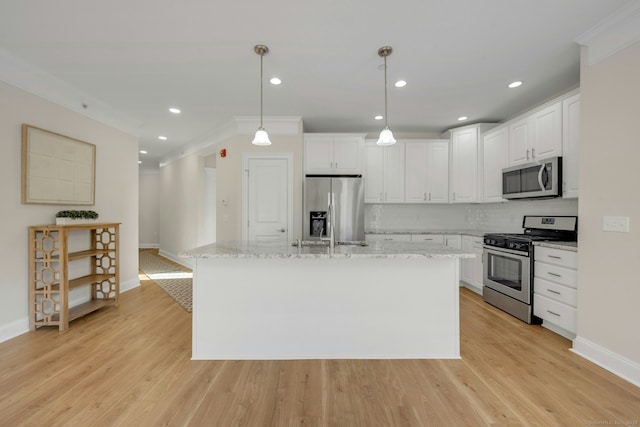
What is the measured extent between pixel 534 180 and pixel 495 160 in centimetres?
83

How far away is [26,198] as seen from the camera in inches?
A: 103

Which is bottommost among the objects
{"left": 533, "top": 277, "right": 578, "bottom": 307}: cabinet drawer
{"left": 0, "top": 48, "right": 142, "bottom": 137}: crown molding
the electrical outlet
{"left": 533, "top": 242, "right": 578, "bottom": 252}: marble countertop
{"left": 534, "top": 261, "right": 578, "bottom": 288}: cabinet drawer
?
{"left": 533, "top": 277, "right": 578, "bottom": 307}: cabinet drawer

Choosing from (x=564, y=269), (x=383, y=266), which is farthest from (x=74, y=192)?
(x=564, y=269)

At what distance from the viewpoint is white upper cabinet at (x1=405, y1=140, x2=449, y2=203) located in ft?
14.4

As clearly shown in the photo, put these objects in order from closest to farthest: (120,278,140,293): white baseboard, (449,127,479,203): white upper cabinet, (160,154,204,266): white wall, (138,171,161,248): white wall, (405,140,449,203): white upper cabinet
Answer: (120,278,140,293): white baseboard → (449,127,479,203): white upper cabinet → (405,140,449,203): white upper cabinet → (160,154,204,266): white wall → (138,171,161,248): white wall

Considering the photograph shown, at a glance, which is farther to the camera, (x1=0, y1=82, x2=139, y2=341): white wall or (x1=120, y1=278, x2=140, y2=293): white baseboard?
(x1=120, y1=278, x2=140, y2=293): white baseboard

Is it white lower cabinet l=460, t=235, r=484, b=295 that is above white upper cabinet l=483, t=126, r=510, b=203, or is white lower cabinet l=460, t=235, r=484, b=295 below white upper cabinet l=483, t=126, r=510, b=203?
below

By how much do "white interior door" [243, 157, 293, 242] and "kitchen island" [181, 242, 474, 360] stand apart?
1.90 m

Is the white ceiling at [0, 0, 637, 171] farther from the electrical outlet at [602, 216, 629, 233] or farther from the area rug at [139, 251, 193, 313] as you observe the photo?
the area rug at [139, 251, 193, 313]

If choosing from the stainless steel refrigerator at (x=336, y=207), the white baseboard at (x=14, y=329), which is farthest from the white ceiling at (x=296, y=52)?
the white baseboard at (x=14, y=329)

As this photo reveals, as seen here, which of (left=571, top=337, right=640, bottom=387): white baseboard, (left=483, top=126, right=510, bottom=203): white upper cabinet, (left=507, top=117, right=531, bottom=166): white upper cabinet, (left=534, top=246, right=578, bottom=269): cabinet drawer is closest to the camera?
(left=571, top=337, right=640, bottom=387): white baseboard

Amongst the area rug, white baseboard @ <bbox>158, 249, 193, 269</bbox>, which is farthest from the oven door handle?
white baseboard @ <bbox>158, 249, 193, 269</bbox>

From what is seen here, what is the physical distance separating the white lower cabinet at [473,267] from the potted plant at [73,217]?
200 inches

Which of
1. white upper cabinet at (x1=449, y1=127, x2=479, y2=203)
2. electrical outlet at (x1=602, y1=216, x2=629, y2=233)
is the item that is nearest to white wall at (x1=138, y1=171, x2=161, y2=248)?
white upper cabinet at (x1=449, y1=127, x2=479, y2=203)
